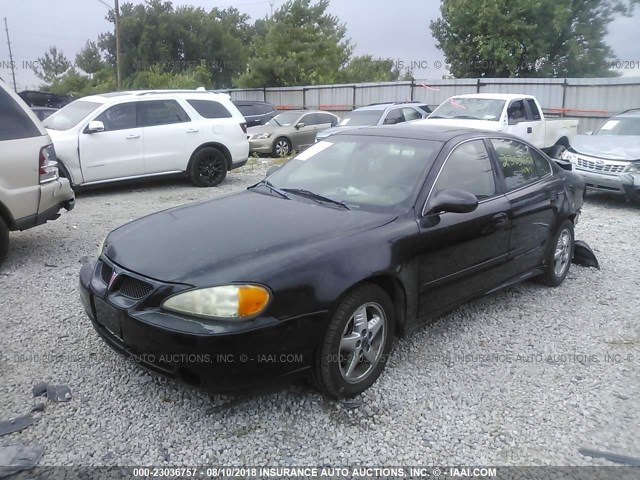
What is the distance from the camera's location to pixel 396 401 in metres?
3.25

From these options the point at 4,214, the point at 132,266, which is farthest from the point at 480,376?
the point at 4,214

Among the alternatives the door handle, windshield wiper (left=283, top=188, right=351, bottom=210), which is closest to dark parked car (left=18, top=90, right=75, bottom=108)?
windshield wiper (left=283, top=188, right=351, bottom=210)

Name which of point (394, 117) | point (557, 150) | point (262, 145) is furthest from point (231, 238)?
point (262, 145)

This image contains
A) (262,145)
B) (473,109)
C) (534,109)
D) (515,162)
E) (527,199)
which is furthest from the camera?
(262,145)

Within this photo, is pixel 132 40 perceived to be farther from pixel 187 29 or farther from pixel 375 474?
pixel 375 474

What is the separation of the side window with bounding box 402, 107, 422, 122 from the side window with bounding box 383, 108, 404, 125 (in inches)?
7.1

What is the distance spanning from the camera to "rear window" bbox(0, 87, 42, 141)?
5211 mm

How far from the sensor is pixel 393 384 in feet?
11.2

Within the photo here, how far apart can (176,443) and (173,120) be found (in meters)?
8.07

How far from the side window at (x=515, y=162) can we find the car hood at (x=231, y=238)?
4.96 feet

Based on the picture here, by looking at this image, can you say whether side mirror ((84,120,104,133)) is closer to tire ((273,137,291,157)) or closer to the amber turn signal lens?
tire ((273,137,291,157))

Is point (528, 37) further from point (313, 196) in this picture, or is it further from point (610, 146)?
point (313, 196)

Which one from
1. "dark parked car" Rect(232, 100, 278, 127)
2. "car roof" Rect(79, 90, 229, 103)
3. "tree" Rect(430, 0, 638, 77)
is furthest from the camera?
"tree" Rect(430, 0, 638, 77)

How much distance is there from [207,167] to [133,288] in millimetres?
7705
